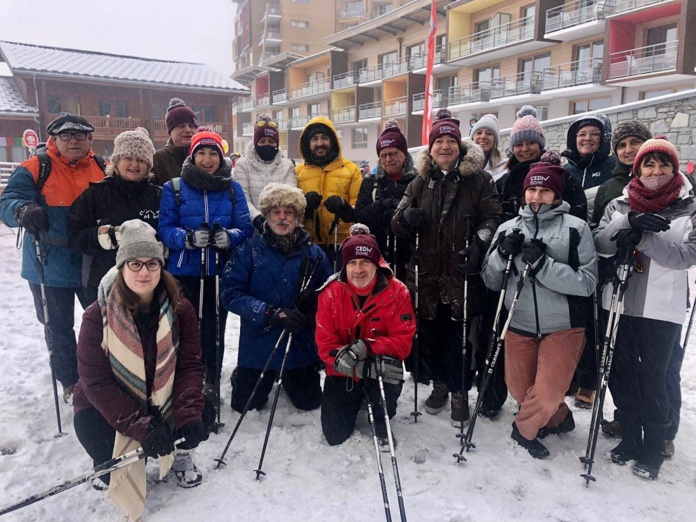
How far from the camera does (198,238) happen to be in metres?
3.72

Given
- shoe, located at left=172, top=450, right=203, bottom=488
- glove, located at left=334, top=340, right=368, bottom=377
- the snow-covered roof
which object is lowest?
shoe, located at left=172, top=450, right=203, bottom=488

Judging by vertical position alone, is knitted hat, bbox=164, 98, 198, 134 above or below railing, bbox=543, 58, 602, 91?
below

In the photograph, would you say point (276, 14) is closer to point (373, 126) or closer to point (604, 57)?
point (373, 126)

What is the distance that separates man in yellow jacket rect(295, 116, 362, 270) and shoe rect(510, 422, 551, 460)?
2.12 meters

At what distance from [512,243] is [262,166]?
2549mm

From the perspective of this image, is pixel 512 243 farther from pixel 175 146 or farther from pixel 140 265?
pixel 175 146

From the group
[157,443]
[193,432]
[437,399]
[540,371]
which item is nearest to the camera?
[157,443]

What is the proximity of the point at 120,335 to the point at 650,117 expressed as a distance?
38.0 ft

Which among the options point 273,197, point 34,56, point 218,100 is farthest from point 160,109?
point 273,197

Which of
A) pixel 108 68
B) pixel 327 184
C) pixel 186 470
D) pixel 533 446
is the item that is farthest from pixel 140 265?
pixel 108 68

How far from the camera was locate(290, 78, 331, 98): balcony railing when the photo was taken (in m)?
37.2

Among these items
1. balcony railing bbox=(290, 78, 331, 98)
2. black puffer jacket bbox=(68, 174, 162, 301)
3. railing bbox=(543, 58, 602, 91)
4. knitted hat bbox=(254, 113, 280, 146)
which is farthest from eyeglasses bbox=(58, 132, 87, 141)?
balcony railing bbox=(290, 78, 331, 98)

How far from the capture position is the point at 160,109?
27.7 m

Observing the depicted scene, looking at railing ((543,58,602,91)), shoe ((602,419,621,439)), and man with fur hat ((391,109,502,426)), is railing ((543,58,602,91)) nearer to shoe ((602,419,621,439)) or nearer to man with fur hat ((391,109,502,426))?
man with fur hat ((391,109,502,426))
